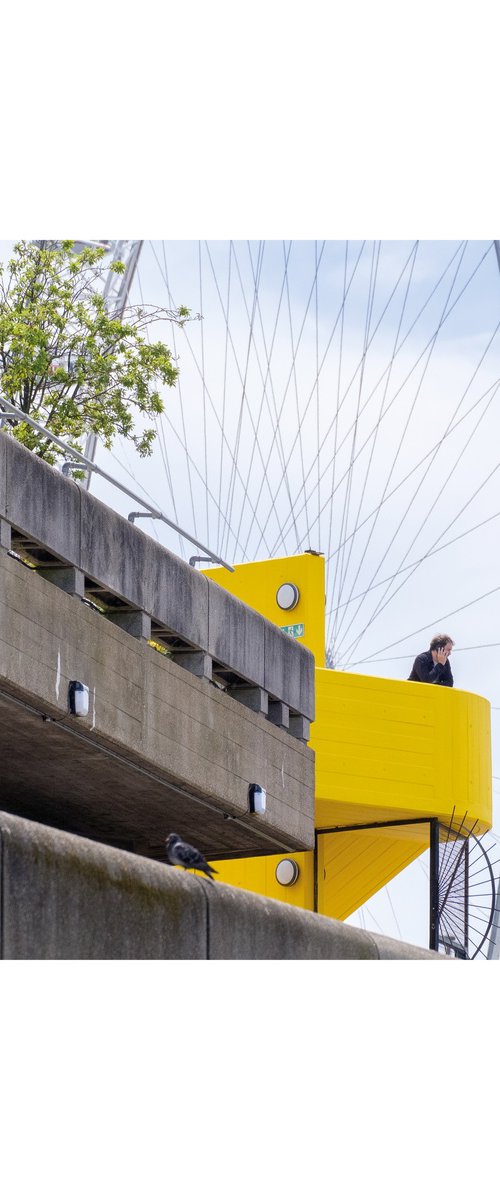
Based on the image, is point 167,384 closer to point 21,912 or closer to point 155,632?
point 155,632

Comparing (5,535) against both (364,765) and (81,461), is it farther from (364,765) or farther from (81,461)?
(364,765)

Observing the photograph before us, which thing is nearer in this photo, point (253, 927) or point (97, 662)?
point (253, 927)

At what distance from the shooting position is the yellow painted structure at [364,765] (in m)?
26.4

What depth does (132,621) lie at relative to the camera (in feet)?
54.2

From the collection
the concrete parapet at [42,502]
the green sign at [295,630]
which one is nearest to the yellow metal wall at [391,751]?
the green sign at [295,630]

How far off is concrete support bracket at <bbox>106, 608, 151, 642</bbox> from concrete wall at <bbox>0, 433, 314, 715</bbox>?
0.09 m

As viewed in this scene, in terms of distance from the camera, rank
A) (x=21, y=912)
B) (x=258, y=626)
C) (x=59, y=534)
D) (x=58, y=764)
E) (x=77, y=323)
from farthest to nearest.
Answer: (x=77, y=323)
(x=258, y=626)
(x=58, y=764)
(x=59, y=534)
(x=21, y=912)

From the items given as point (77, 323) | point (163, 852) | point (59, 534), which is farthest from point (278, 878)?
point (59, 534)

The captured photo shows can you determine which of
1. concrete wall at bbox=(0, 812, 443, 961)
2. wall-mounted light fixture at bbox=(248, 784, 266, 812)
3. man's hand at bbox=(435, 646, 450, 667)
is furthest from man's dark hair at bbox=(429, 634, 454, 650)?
concrete wall at bbox=(0, 812, 443, 961)

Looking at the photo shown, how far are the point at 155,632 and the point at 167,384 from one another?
5.38 meters

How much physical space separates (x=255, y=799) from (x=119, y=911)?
393 inches

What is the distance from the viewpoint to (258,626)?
19359 millimetres

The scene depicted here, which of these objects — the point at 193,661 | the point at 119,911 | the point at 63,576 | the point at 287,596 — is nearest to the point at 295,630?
the point at 287,596

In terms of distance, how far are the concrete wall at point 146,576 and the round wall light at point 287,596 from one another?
649cm
